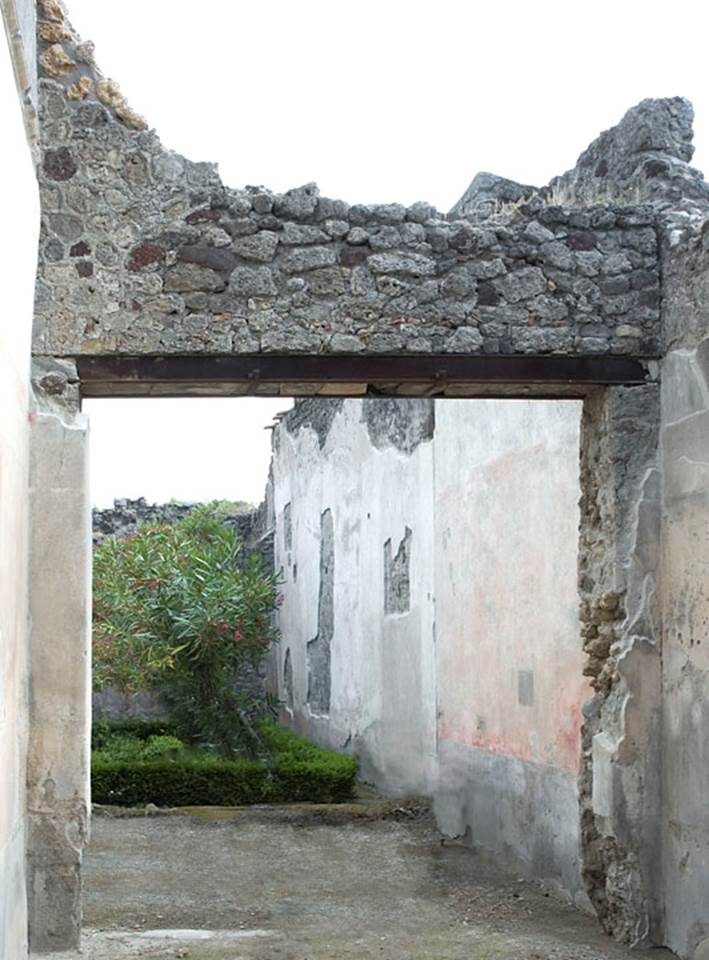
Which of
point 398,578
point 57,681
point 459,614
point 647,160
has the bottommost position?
point 57,681

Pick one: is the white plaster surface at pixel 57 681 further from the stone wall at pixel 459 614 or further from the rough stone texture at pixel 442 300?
the stone wall at pixel 459 614

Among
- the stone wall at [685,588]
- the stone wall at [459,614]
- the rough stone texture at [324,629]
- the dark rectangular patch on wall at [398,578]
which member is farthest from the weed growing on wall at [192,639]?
the stone wall at [685,588]

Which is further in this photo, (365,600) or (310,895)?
(365,600)

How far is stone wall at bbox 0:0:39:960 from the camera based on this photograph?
454 centimetres

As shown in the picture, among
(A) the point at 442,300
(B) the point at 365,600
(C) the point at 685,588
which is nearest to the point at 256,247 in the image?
(A) the point at 442,300

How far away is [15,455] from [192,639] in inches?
303

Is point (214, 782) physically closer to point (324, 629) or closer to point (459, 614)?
point (459, 614)

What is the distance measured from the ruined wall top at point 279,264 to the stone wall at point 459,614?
122 cm

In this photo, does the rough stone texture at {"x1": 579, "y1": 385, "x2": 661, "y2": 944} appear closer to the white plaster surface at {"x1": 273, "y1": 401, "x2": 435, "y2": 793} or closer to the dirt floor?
the dirt floor

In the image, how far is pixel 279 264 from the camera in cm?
616

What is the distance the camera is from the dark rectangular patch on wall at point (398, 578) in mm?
11094

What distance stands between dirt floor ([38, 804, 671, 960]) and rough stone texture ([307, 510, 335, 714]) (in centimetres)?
364

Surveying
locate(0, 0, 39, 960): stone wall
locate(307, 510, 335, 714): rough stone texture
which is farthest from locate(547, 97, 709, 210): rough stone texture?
locate(307, 510, 335, 714): rough stone texture

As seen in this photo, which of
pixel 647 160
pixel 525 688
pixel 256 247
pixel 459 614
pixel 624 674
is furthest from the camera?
pixel 459 614
